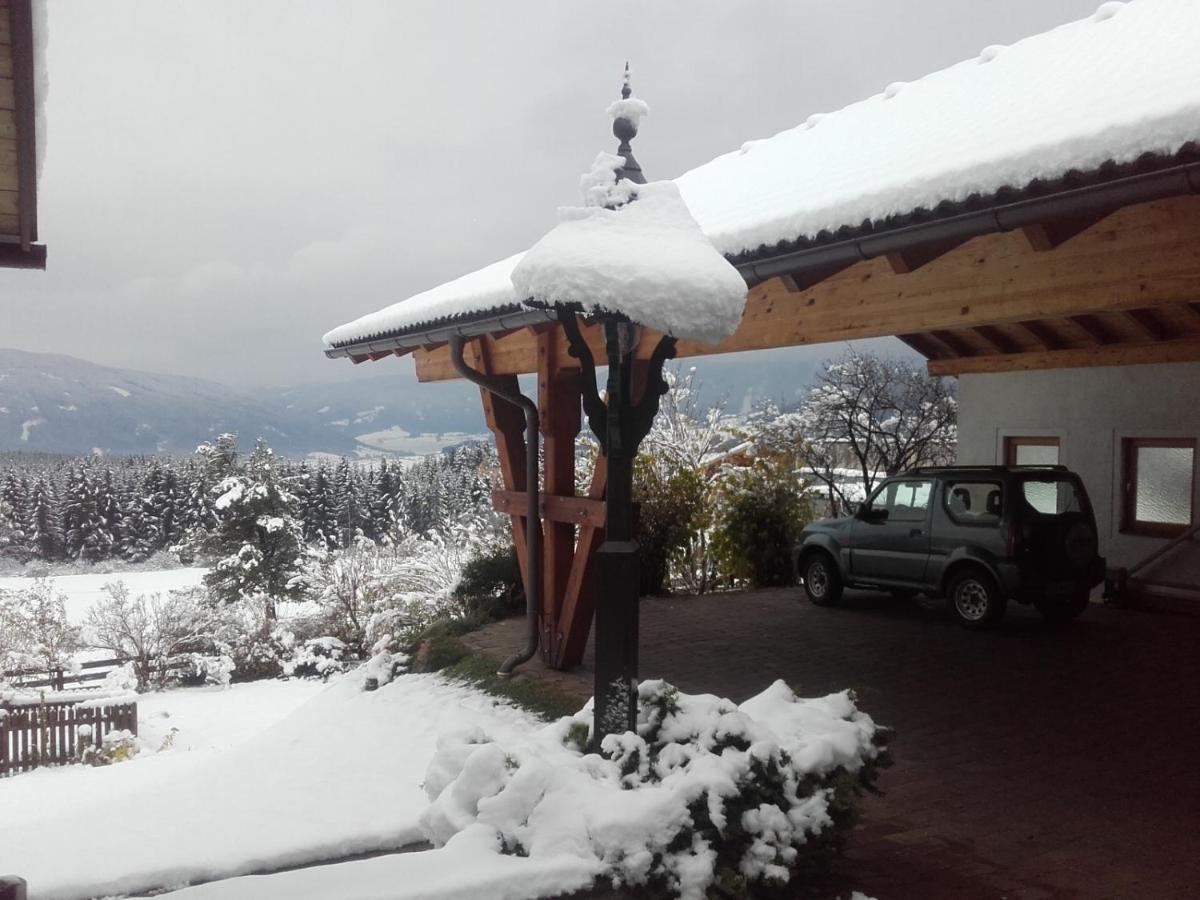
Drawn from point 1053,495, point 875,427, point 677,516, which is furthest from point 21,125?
point 875,427

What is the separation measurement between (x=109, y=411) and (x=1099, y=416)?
13944cm

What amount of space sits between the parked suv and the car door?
0.04 ft

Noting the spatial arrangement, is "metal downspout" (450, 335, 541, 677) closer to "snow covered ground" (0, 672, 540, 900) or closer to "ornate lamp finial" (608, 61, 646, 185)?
"snow covered ground" (0, 672, 540, 900)

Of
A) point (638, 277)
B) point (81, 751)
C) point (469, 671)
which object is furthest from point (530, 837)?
point (81, 751)

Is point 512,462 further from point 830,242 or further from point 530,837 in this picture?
point 530,837

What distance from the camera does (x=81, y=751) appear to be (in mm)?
18312

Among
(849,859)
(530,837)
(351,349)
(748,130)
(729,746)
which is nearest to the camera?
(530,837)

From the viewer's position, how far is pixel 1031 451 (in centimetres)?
1234

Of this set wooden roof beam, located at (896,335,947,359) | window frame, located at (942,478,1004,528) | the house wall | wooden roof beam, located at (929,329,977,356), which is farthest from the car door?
wooden roof beam, located at (896,335,947,359)

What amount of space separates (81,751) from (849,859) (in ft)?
59.7

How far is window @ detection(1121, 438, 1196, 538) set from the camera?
10758 millimetres

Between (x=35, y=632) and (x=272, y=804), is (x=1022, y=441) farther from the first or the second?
(x=35, y=632)

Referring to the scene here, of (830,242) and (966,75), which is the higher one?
(966,75)

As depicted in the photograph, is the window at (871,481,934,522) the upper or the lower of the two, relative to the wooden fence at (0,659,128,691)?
upper
